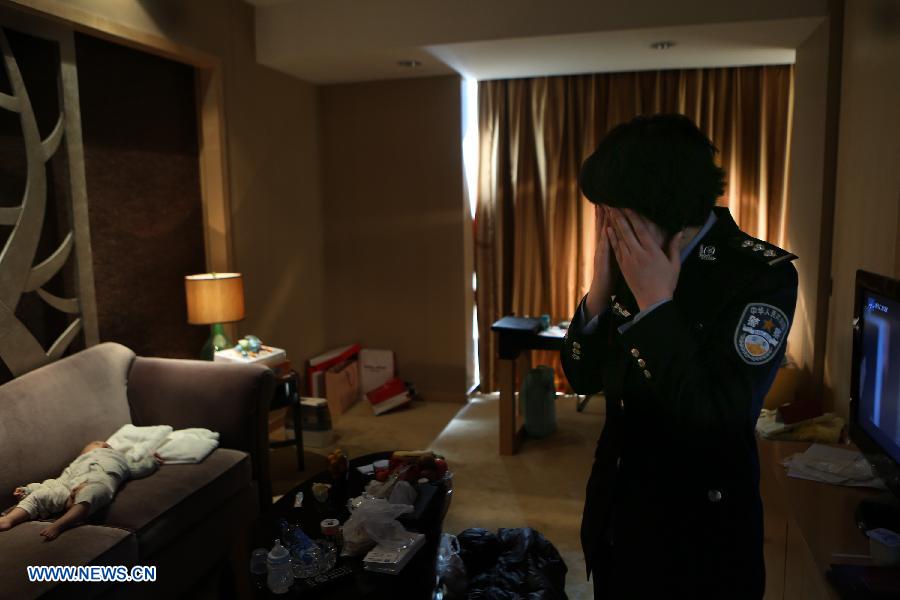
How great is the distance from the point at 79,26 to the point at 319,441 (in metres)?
2.34

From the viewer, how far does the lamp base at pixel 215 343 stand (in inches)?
128

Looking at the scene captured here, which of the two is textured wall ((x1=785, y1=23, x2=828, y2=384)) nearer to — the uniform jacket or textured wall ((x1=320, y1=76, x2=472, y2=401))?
textured wall ((x1=320, y1=76, x2=472, y2=401))

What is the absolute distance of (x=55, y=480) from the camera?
2193 millimetres

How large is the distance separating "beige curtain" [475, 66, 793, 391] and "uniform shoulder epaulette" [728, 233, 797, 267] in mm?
3490

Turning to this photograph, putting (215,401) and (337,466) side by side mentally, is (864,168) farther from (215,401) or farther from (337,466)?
(215,401)

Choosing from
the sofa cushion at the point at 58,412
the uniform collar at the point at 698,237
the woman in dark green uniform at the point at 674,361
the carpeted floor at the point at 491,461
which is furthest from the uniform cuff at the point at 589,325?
the sofa cushion at the point at 58,412

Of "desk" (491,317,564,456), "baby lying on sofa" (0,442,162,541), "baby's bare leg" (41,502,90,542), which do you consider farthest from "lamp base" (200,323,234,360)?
"desk" (491,317,564,456)

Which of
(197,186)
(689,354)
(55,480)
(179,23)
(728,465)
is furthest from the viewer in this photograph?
(197,186)

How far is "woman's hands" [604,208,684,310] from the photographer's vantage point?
3.08ft

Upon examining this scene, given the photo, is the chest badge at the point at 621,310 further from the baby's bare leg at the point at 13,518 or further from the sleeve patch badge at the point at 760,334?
the baby's bare leg at the point at 13,518

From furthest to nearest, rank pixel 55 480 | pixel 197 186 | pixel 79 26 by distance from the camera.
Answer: pixel 197 186 → pixel 79 26 → pixel 55 480

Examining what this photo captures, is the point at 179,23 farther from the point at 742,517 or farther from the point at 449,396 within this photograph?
the point at 742,517

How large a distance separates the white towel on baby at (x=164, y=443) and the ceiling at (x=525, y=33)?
229 centimetres

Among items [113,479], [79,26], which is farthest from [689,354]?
[79,26]
